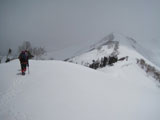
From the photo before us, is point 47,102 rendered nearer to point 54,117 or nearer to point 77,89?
point 54,117

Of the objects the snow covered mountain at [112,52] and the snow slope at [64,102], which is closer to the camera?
the snow slope at [64,102]

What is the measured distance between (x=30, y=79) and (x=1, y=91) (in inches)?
84.1

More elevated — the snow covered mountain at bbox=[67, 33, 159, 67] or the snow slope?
the snow covered mountain at bbox=[67, 33, 159, 67]

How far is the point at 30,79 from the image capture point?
8.97m

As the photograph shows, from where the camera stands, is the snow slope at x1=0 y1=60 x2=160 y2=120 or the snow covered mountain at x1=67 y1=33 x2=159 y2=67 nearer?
the snow slope at x1=0 y1=60 x2=160 y2=120

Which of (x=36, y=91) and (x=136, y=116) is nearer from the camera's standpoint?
(x=136, y=116)

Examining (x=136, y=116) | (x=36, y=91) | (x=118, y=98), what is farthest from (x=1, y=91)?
(x=136, y=116)

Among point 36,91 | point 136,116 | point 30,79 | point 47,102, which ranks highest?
point 30,79

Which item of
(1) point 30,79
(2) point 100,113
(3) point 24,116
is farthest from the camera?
(1) point 30,79

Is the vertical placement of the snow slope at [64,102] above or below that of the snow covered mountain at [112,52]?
below

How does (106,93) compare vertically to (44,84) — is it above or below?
below

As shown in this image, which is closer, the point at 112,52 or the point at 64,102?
the point at 64,102

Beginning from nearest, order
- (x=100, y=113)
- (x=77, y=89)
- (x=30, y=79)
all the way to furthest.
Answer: (x=100, y=113) → (x=77, y=89) → (x=30, y=79)

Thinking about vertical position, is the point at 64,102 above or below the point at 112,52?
below
